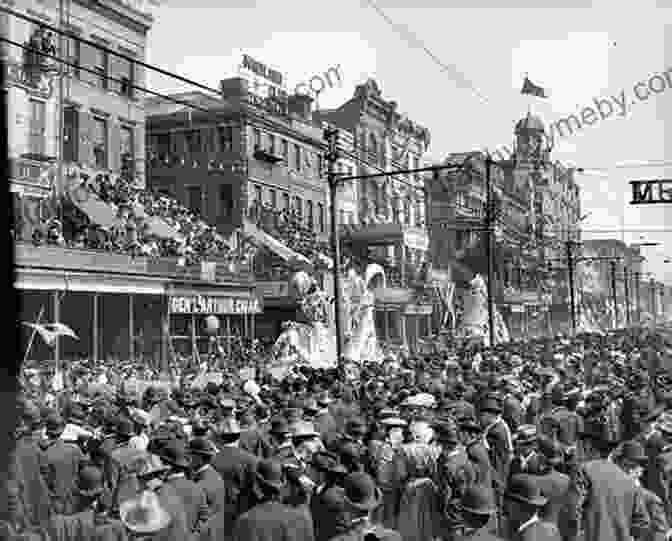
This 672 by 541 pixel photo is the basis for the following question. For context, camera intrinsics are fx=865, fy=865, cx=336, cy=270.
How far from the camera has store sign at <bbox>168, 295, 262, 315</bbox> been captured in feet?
97.3

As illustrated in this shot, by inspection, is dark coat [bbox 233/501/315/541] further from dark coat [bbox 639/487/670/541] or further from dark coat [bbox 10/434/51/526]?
dark coat [bbox 639/487/670/541]

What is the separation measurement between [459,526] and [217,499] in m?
2.60

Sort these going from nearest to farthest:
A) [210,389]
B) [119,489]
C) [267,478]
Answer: [267,478], [119,489], [210,389]

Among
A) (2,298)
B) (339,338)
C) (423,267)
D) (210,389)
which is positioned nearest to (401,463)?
Result: (210,389)

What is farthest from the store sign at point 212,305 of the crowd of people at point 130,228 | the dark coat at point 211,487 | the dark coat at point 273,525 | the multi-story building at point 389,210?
the dark coat at point 273,525

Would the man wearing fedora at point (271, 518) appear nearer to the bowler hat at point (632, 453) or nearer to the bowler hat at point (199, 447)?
the bowler hat at point (199, 447)

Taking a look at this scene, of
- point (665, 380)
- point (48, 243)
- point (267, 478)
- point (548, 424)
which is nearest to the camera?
point (267, 478)

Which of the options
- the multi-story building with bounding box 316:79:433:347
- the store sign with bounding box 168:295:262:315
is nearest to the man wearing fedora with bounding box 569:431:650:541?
the store sign with bounding box 168:295:262:315

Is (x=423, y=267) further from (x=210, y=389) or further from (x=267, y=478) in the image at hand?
(x=267, y=478)

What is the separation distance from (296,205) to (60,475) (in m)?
39.7

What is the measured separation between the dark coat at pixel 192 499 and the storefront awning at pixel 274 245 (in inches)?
1247

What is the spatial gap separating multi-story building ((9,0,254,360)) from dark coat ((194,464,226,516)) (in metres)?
16.0

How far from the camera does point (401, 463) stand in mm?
8406

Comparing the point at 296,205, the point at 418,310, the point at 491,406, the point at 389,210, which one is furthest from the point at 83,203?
the point at 389,210
